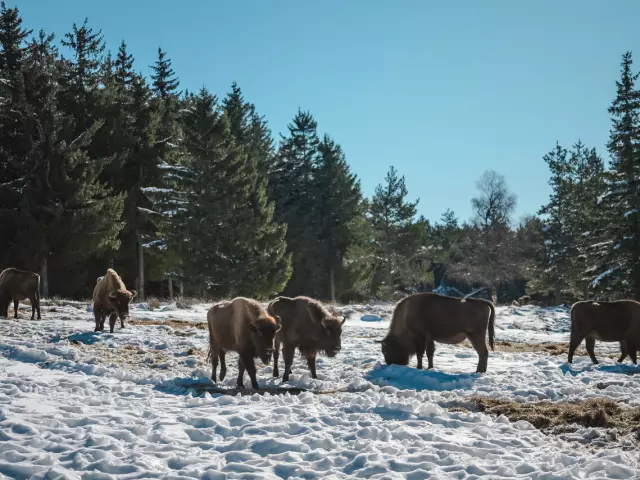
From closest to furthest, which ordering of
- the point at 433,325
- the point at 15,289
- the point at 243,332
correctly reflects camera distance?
the point at 243,332 → the point at 433,325 → the point at 15,289

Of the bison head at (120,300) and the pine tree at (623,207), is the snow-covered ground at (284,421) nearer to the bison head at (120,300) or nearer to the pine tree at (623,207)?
the bison head at (120,300)

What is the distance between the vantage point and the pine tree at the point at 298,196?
53.0 meters

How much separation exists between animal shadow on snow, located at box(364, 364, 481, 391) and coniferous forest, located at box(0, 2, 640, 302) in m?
19.8

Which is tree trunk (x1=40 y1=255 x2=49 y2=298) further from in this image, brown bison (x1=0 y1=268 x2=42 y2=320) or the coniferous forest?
brown bison (x1=0 y1=268 x2=42 y2=320)

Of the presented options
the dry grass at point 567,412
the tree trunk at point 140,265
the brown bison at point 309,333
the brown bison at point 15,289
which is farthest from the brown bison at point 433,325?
the tree trunk at point 140,265

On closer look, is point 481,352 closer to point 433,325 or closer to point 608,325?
point 433,325

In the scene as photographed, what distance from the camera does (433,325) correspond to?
1407 centimetres

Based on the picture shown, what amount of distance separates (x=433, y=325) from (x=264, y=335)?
4869 millimetres

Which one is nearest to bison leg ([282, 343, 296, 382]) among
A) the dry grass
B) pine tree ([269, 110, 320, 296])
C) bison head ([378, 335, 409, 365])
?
bison head ([378, 335, 409, 365])

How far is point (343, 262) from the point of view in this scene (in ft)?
176

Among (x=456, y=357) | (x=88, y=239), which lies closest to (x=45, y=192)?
(x=88, y=239)

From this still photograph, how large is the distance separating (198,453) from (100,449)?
3.53ft

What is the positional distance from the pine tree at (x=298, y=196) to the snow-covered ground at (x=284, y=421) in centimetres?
3798

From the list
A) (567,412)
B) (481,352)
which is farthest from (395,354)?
(567,412)
